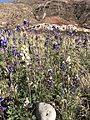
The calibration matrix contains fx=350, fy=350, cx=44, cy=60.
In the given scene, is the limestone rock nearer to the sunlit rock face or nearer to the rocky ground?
the rocky ground

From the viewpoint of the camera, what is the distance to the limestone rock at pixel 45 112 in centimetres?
374

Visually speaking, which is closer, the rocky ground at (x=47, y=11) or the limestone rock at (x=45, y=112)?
the limestone rock at (x=45, y=112)

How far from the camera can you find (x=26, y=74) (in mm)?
4438

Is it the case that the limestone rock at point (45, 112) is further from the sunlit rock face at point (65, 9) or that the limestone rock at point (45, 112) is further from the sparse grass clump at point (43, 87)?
the sunlit rock face at point (65, 9)

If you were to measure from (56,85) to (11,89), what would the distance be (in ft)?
1.93

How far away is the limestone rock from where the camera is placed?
3.74 meters

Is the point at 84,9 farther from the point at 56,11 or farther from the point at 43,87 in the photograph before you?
the point at 43,87

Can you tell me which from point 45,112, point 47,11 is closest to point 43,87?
point 45,112

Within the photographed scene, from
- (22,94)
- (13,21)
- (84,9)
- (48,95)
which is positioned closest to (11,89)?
(22,94)

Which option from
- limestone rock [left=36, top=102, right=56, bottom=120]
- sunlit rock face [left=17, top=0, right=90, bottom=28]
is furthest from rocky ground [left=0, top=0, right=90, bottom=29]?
limestone rock [left=36, top=102, right=56, bottom=120]

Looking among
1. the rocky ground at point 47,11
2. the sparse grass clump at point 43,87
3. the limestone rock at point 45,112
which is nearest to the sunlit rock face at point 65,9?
the rocky ground at point 47,11

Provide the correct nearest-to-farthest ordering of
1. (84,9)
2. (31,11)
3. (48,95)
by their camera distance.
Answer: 1. (48,95)
2. (84,9)
3. (31,11)

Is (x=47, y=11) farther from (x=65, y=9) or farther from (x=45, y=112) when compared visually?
(x=45, y=112)

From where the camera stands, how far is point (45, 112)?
3789 mm
